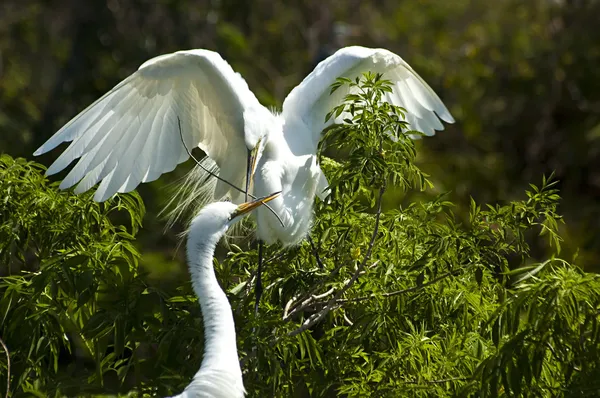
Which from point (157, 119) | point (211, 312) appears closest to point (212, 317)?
point (211, 312)

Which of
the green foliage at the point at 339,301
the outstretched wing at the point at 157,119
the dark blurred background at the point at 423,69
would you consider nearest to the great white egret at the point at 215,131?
the outstretched wing at the point at 157,119

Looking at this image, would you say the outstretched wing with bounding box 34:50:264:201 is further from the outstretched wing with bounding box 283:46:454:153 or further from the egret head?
the egret head

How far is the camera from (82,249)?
3260 millimetres

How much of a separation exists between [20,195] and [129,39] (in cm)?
548

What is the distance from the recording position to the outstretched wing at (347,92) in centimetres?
435

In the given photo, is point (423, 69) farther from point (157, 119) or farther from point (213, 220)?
point (213, 220)

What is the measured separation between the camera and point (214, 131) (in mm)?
4410

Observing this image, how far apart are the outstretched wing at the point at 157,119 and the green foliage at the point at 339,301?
0.38m

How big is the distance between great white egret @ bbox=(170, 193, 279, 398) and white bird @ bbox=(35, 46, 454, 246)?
0.77 meters

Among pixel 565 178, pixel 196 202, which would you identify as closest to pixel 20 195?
pixel 196 202

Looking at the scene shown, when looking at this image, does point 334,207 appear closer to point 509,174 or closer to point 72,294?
point 72,294

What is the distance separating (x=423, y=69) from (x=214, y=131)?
15.7 feet

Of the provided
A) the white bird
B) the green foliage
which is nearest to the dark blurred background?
the white bird

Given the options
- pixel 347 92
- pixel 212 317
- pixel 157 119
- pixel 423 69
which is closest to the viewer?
pixel 212 317
